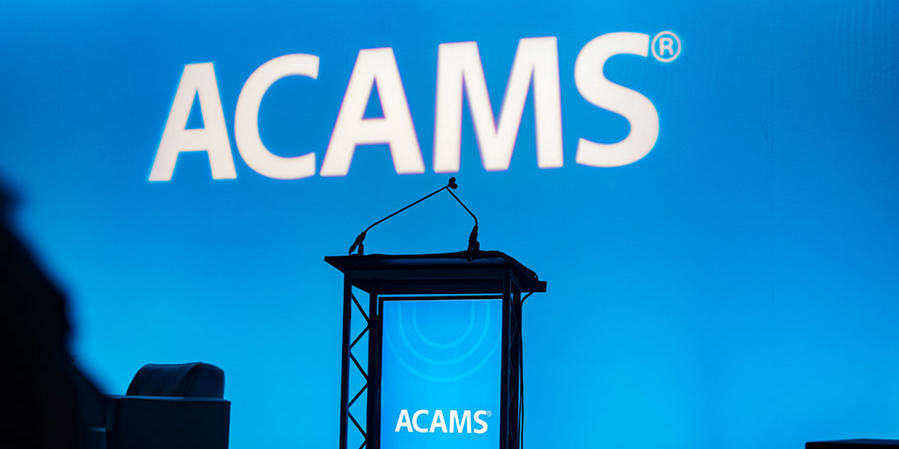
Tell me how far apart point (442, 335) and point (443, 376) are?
0.47 ft

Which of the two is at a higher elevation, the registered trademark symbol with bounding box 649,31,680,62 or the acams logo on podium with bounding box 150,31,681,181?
the registered trademark symbol with bounding box 649,31,680,62

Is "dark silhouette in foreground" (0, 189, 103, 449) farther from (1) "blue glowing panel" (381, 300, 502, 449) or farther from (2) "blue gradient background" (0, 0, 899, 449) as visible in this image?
(2) "blue gradient background" (0, 0, 899, 449)

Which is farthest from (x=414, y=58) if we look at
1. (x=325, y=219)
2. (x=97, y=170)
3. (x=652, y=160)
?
(x=97, y=170)

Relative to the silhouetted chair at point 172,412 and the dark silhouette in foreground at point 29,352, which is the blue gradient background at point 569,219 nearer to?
the silhouetted chair at point 172,412

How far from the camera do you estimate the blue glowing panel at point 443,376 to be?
3016 mm

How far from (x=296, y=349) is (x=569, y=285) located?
4.64 feet

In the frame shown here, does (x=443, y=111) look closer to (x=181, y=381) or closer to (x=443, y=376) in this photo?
(x=443, y=376)

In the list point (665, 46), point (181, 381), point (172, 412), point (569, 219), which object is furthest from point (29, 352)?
point (665, 46)

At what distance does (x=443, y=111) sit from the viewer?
4.45 meters

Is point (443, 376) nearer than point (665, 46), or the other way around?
point (443, 376)

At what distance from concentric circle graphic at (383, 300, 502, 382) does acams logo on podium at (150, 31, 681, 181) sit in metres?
1.35

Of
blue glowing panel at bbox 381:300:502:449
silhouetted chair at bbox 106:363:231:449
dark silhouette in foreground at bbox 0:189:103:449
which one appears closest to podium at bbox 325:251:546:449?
blue glowing panel at bbox 381:300:502:449

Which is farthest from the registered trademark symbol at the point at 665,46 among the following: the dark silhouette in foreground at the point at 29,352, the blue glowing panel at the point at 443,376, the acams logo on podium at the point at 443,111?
the dark silhouette in foreground at the point at 29,352

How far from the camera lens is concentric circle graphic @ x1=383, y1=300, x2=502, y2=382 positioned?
306cm
